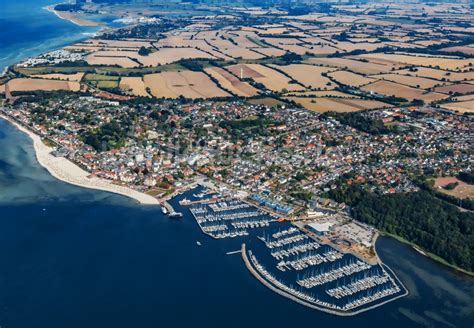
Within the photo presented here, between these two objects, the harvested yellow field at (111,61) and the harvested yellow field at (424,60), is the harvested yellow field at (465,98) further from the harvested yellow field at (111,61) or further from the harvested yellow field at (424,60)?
the harvested yellow field at (111,61)

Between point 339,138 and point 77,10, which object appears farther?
point 77,10

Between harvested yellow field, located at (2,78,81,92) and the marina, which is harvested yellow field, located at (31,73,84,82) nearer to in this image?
harvested yellow field, located at (2,78,81,92)

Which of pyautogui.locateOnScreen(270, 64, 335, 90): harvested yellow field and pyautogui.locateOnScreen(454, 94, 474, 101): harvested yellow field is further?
pyautogui.locateOnScreen(270, 64, 335, 90): harvested yellow field

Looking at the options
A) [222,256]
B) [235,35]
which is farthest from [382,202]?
[235,35]

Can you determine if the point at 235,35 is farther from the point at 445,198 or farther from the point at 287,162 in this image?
the point at 445,198

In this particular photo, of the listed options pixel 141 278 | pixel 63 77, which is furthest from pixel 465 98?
pixel 63 77

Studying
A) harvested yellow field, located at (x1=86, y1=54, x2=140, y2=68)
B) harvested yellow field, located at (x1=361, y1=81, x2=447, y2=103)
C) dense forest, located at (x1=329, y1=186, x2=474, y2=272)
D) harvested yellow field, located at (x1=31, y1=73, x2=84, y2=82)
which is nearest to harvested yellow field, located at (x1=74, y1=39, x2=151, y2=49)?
harvested yellow field, located at (x1=86, y1=54, x2=140, y2=68)
